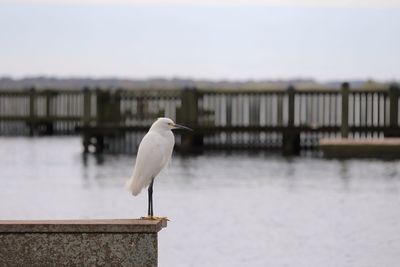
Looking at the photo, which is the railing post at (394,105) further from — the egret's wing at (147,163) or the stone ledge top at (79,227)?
the stone ledge top at (79,227)

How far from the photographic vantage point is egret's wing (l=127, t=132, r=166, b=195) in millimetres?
11977

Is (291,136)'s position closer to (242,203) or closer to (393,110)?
(393,110)

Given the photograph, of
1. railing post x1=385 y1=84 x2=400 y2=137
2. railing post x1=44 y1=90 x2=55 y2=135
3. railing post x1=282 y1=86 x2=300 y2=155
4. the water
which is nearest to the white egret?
the water

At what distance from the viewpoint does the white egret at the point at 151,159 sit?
472 inches

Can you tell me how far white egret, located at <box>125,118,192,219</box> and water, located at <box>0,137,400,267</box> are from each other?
73 centimetres

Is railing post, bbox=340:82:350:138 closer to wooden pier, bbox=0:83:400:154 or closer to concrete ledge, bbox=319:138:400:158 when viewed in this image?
wooden pier, bbox=0:83:400:154

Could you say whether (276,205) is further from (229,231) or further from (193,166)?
(193,166)

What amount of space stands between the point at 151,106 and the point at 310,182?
1672 centimetres

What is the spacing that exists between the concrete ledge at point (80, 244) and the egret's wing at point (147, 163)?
925mm

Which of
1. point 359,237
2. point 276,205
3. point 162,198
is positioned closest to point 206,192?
point 162,198

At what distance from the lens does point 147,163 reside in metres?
12.0

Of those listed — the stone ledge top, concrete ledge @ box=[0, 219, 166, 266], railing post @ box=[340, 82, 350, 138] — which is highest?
the stone ledge top

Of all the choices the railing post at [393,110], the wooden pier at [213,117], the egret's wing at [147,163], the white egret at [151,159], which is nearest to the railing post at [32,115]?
the wooden pier at [213,117]

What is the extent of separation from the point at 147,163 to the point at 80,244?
122 cm
